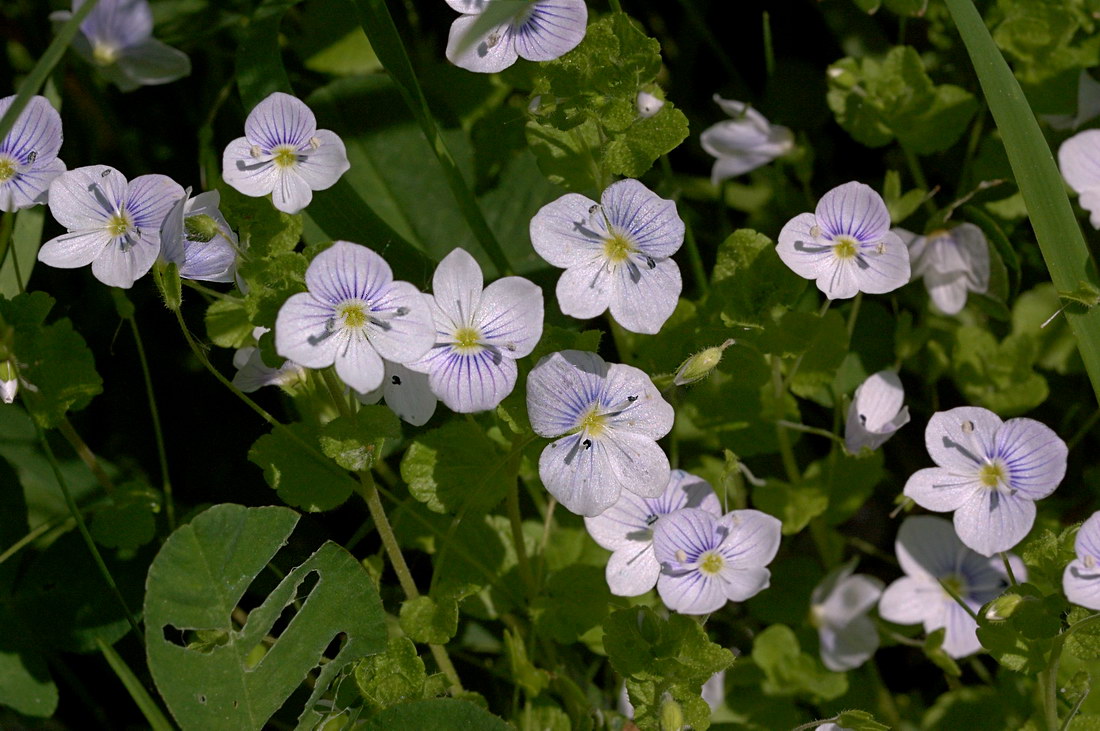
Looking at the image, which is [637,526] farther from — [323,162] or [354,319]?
[323,162]

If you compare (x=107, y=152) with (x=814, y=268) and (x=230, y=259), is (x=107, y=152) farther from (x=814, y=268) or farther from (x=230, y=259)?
(x=814, y=268)

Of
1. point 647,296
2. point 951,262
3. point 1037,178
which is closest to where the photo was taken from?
point 647,296

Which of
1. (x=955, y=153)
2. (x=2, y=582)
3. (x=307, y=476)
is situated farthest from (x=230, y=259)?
(x=955, y=153)

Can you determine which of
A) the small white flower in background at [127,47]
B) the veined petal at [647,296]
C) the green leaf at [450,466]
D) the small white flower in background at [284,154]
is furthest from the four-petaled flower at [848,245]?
the small white flower in background at [127,47]

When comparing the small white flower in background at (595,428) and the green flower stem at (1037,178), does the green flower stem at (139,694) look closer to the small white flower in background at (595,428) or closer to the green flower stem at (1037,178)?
the small white flower in background at (595,428)

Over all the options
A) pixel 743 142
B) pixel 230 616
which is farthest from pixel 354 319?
pixel 743 142

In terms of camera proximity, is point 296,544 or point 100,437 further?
point 100,437
